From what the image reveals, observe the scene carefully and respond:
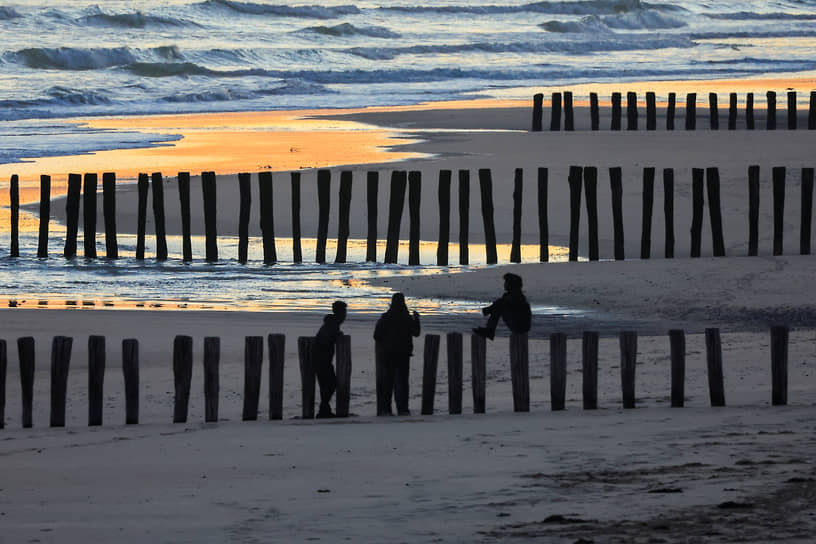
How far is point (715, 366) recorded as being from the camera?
9.88 metres

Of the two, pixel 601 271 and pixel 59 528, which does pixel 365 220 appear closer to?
pixel 601 271

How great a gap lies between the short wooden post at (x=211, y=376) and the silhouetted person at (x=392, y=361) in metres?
1.16

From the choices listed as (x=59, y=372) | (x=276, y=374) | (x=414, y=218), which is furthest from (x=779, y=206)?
(x=59, y=372)

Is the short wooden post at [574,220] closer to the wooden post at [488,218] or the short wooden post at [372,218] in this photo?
the wooden post at [488,218]

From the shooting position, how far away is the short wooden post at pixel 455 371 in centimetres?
970

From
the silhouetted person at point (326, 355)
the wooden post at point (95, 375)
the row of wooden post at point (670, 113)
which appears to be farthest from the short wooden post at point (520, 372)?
the row of wooden post at point (670, 113)

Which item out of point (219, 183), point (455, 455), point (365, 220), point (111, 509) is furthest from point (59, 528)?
point (219, 183)

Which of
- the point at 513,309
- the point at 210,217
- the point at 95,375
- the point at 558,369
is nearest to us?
the point at 558,369

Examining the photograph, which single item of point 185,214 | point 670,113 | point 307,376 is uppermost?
point 670,113

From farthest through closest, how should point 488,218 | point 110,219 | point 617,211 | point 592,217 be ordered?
point 110,219 → point 488,218 → point 617,211 → point 592,217

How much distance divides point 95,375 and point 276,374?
123 centimetres

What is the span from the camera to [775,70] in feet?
201

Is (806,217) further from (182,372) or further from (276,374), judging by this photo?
(182,372)

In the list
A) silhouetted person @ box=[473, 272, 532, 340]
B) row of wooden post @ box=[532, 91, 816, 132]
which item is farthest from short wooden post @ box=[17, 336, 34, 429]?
row of wooden post @ box=[532, 91, 816, 132]
